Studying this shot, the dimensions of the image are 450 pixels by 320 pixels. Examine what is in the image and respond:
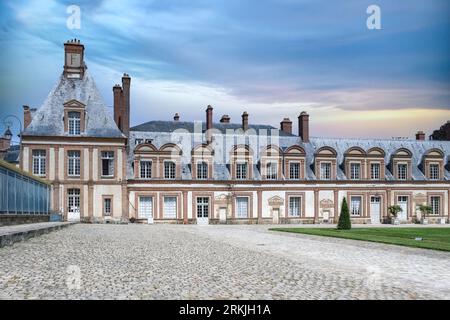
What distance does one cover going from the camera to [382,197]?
1827 inches

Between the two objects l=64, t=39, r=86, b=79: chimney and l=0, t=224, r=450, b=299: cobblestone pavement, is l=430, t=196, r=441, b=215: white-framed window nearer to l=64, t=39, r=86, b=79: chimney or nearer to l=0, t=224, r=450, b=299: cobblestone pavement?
l=64, t=39, r=86, b=79: chimney

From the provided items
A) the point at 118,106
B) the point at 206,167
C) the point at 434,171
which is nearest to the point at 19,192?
the point at 118,106

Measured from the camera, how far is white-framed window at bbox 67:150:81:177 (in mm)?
40094

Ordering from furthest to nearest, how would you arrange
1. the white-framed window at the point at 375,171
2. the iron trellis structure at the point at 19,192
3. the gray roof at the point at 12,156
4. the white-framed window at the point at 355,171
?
the gray roof at the point at 12,156 < the white-framed window at the point at 375,171 < the white-framed window at the point at 355,171 < the iron trellis structure at the point at 19,192

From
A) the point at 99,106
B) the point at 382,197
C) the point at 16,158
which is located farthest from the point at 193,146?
the point at 16,158

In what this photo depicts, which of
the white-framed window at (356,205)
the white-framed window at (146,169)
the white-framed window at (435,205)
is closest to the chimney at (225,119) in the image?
the white-framed window at (146,169)

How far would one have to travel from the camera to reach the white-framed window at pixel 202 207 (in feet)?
142

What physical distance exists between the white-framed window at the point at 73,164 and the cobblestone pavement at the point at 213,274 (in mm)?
24643

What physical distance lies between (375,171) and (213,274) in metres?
38.3

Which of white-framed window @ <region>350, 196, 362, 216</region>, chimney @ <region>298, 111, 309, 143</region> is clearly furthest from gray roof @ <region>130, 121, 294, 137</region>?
white-framed window @ <region>350, 196, 362, 216</region>

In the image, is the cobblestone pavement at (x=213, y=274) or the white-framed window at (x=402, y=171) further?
the white-framed window at (x=402, y=171)

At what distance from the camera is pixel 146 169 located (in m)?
42.3

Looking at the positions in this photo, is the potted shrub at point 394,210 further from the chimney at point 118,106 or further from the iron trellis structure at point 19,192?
the iron trellis structure at point 19,192
